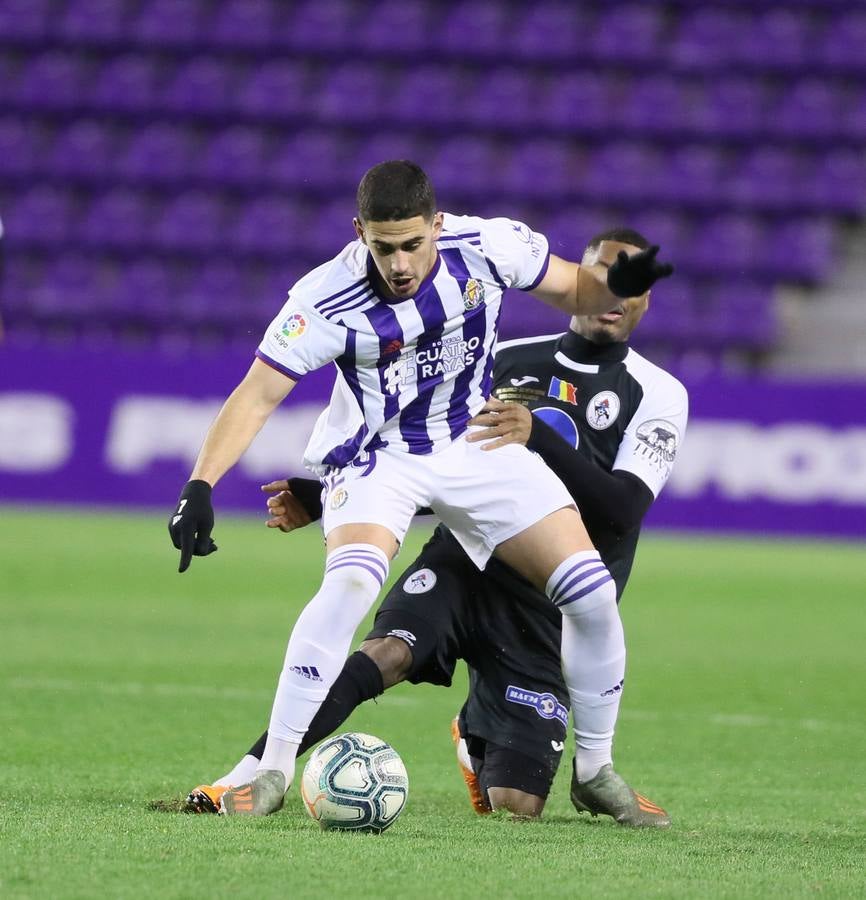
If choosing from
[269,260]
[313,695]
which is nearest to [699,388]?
[269,260]

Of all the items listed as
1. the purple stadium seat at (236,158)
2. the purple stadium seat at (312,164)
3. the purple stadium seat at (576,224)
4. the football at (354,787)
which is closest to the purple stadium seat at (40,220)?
the purple stadium seat at (236,158)

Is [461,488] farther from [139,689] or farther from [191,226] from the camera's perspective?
[191,226]

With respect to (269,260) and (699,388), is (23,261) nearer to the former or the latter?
(269,260)

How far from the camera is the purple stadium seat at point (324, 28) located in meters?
18.1

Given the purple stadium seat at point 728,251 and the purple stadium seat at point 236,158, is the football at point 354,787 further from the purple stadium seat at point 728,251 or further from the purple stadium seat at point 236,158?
the purple stadium seat at point 236,158

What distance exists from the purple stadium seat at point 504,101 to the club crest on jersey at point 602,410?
1255 cm

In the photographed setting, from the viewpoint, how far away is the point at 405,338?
4531 millimetres

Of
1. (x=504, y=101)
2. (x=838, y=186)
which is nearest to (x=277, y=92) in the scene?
(x=504, y=101)

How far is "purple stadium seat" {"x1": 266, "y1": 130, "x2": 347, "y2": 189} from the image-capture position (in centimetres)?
1738

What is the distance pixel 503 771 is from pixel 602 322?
1.42m

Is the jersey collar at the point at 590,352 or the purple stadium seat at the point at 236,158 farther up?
the purple stadium seat at the point at 236,158

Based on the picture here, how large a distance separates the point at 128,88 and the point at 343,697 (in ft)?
48.5

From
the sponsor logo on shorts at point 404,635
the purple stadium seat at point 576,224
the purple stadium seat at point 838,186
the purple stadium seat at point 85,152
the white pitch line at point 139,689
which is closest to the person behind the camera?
the sponsor logo on shorts at point 404,635

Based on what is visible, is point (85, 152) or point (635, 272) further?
point (85, 152)
